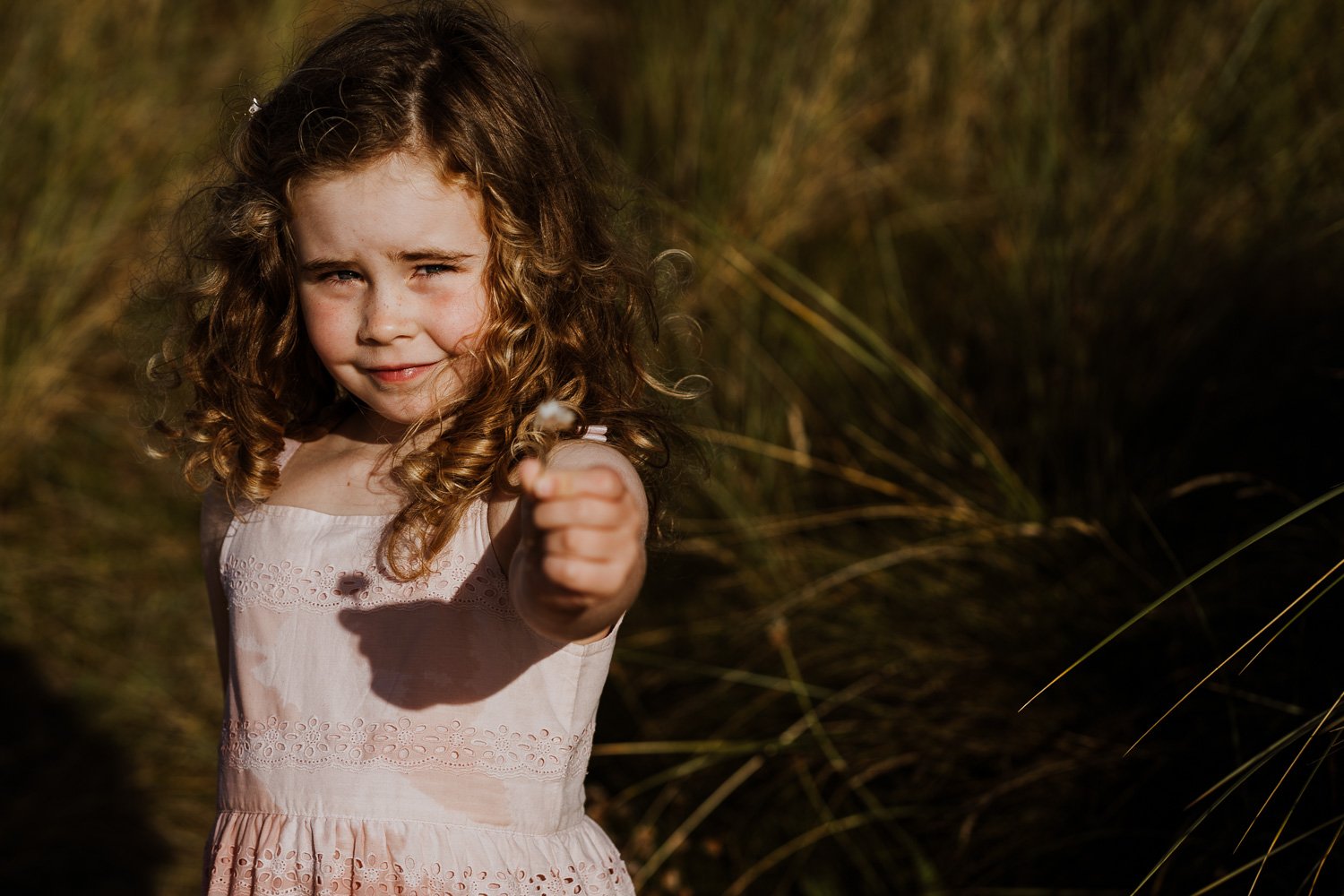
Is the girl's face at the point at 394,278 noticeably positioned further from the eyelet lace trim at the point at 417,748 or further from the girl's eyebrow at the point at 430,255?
the eyelet lace trim at the point at 417,748

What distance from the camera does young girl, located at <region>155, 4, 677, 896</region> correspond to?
4.71 ft

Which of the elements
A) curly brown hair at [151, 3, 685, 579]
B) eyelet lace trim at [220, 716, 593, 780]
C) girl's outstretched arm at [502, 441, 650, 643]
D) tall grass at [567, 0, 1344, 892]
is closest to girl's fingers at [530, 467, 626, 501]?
girl's outstretched arm at [502, 441, 650, 643]

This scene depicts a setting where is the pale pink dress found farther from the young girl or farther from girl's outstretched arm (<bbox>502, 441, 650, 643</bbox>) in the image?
girl's outstretched arm (<bbox>502, 441, 650, 643</bbox>)

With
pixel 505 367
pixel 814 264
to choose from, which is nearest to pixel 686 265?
pixel 814 264

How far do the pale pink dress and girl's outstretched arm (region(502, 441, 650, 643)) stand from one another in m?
0.25

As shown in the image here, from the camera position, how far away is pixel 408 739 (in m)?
1.45

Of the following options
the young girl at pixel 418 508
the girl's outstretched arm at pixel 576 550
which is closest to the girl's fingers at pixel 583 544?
the girl's outstretched arm at pixel 576 550

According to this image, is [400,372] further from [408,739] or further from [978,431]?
[978,431]

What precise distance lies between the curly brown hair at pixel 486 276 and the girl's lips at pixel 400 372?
59 mm

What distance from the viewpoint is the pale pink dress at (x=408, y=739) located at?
1433mm

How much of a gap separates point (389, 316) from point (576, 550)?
0.48 m

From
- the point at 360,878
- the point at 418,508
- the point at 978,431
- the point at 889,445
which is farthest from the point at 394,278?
the point at 889,445

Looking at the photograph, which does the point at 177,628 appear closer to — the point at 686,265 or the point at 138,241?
the point at 138,241

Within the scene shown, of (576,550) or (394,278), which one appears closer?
(576,550)
